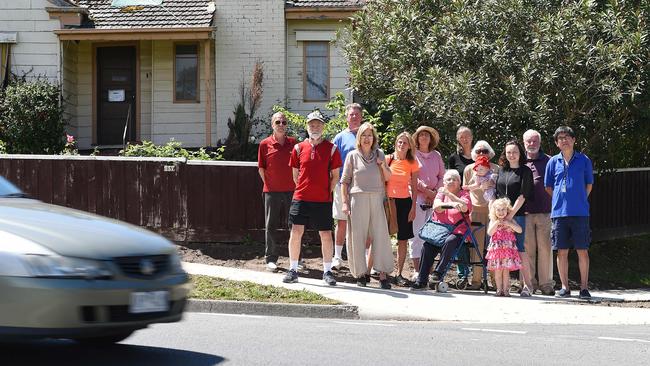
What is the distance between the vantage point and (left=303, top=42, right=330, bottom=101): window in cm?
2603

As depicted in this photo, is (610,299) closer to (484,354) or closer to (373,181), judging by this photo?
(373,181)

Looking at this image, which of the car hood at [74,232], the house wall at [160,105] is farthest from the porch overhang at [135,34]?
the car hood at [74,232]

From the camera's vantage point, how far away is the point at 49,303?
6.71 m

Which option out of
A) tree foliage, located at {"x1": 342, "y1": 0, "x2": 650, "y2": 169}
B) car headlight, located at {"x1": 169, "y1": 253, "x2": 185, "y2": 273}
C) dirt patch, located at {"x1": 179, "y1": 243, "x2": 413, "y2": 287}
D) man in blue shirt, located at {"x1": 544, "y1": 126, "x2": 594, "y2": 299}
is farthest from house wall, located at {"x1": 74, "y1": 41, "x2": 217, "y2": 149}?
car headlight, located at {"x1": 169, "y1": 253, "x2": 185, "y2": 273}

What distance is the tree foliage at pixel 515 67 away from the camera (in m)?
15.3

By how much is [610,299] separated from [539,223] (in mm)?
1382

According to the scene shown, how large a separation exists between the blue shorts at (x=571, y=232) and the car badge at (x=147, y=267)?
7770 mm

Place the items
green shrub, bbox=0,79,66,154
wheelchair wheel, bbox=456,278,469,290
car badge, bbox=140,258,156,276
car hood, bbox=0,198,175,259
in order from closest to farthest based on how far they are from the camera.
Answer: car hood, bbox=0,198,175,259, car badge, bbox=140,258,156,276, wheelchair wheel, bbox=456,278,469,290, green shrub, bbox=0,79,66,154

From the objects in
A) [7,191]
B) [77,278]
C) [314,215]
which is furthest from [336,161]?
[77,278]

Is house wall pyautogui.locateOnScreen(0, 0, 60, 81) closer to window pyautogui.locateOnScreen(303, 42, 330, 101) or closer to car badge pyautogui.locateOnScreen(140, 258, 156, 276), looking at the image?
window pyautogui.locateOnScreen(303, 42, 330, 101)

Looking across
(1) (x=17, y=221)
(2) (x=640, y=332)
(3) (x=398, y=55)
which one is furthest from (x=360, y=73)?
(1) (x=17, y=221)

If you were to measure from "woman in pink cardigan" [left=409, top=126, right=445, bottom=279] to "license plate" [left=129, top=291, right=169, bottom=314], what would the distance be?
24.8 ft

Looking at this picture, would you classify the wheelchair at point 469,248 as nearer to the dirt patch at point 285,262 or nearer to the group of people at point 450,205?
the group of people at point 450,205

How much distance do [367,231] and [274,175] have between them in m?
1.80
